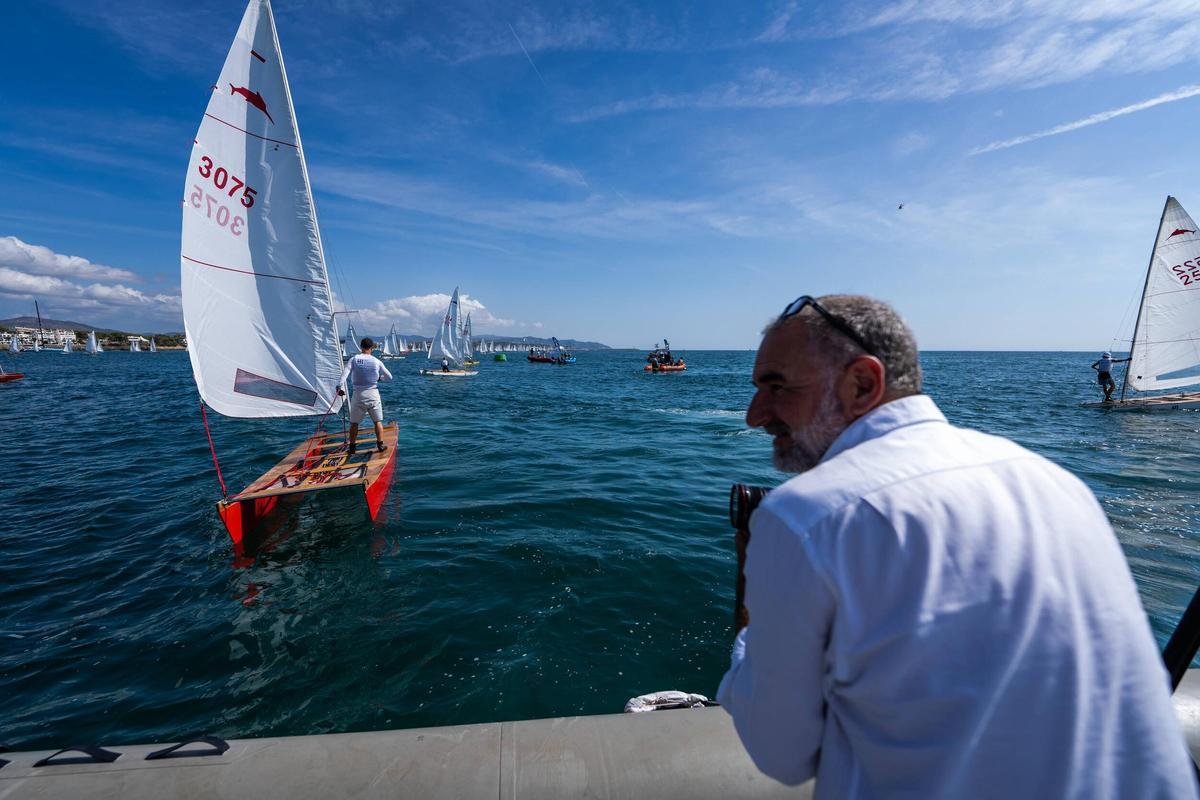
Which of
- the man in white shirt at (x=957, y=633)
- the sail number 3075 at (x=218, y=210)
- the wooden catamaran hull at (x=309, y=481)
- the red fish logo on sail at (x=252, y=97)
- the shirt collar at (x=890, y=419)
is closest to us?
the man in white shirt at (x=957, y=633)

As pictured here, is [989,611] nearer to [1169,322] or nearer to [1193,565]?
[1193,565]

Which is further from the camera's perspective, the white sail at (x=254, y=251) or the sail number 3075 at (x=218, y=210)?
the white sail at (x=254, y=251)

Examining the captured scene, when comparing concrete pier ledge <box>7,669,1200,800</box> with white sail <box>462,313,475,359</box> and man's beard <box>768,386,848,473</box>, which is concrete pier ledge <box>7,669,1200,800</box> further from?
white sail <box>462,313,475,359</box>

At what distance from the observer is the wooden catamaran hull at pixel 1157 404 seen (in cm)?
1961

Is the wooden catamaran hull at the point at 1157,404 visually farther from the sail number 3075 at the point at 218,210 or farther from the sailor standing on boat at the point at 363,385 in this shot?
the sail number 3075 at the point at 218,210

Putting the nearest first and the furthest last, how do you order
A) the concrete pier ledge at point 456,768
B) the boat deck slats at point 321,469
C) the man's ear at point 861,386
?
1. the man's ear at point 861,386
2. the concrete pier ledge at point 456,768
3. the boat deck slats at point 321,469

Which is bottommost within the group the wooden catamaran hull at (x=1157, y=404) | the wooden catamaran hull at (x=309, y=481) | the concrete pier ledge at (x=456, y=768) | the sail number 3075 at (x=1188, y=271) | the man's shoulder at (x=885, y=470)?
the wooden catamaran hull at (x=309, y=481)

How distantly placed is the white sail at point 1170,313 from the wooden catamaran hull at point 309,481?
27.6 m

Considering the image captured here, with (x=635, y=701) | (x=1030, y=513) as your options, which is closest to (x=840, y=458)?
(x=1030, y=513)

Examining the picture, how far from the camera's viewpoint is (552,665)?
14.9ft

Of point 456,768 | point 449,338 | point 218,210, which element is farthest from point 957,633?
point 449,338

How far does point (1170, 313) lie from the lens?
1938cm

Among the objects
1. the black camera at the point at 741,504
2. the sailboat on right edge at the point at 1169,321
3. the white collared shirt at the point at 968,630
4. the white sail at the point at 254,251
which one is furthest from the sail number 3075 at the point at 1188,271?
the white sail at the point at 254,251

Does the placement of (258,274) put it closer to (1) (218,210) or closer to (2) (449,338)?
(1) (218,210)
